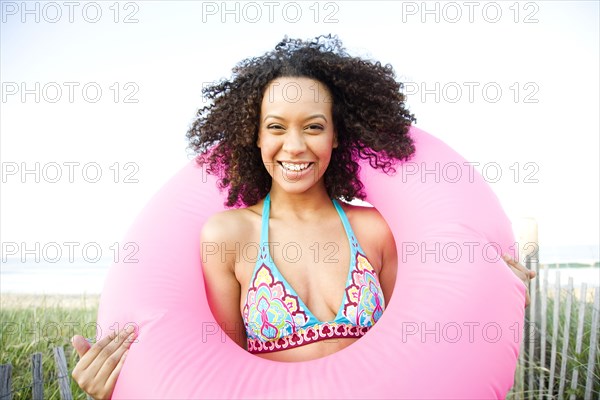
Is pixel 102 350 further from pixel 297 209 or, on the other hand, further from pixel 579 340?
pixel 579 340

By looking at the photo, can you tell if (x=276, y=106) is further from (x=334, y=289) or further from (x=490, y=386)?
(x=490, y=386)

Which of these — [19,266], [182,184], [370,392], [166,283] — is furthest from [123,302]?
[19,266]

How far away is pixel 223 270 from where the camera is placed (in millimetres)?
2256

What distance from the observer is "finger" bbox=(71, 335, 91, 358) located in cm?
195

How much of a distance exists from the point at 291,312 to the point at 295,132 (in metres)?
0.66

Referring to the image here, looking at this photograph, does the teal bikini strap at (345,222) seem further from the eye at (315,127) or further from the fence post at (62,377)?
the fence post at (62,377)

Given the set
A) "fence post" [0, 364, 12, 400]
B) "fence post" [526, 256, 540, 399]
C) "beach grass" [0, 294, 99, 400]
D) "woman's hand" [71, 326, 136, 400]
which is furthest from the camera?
"fence post" [526, 256, 540, 399]

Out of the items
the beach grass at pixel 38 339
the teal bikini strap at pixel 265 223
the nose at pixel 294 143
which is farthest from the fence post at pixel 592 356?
the beach grass at pixel 38 339

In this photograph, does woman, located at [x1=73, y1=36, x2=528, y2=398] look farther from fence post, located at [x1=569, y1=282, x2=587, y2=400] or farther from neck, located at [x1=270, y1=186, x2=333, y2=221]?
fence post, located at [x1=569, y1=282, x2=587, y2=400]

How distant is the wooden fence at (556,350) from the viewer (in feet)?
13.3

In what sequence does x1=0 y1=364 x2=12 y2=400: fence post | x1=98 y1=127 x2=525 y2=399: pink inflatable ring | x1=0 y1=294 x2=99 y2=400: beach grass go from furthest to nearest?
x1=0 y1=294 x2=99 y2=400: beach grass < x1=0 y1=364 x2=12 y2=400: fence post < x1=98 y1=127 x2=525 y2=399: pink inflatable ring

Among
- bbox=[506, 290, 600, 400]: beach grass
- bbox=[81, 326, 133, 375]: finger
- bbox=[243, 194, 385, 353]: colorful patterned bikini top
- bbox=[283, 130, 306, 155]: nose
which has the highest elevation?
bbox=[283, 130, 306, 155]: nose

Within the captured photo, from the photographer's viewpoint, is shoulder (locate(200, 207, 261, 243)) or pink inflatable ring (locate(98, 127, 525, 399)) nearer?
pink inflatable ring (locate(98, 127, 525, 399))

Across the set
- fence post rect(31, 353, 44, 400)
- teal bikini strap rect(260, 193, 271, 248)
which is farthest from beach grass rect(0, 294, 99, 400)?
teal bikini strap rect(260, 193, 271, 248)
